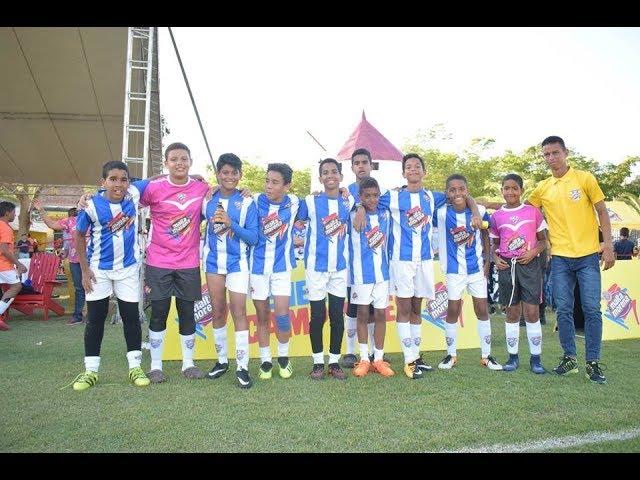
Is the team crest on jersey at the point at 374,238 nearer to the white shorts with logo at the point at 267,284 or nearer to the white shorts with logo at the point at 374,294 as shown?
the white shorts with logo at the point at 374,294

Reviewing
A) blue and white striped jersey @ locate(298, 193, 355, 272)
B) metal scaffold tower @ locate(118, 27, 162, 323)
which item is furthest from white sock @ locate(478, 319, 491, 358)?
metal scaffold tower @ locate(118, 27, 162, 323)

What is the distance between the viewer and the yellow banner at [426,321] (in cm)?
560

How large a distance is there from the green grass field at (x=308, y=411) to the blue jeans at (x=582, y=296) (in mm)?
359

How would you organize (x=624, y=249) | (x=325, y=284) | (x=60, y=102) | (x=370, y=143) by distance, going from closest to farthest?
1. (x=325, y=284)
2. (x=60, y=102)
3. (x=624, y=249)
4. (x=370, y=143)

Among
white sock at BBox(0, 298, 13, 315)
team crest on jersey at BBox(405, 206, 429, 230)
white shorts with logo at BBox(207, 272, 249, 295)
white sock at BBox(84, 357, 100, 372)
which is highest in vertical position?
team crest on jersey at BBox(405, 206, 429, 230)

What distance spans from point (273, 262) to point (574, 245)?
2.92m

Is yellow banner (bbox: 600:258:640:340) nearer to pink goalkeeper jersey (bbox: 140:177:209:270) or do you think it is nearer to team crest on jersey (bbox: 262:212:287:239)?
team crest on jersey (bbox: 262:212:287:239)

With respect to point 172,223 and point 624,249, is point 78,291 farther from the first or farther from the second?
point 624,249

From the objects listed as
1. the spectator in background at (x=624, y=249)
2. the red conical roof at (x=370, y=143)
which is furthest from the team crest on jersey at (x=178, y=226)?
the red conical roof at (x=370, y=143)

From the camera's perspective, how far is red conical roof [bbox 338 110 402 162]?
3269cm

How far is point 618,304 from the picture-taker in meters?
7.11

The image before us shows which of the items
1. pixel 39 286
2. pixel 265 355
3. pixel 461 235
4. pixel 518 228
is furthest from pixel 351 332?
pixel 39 286

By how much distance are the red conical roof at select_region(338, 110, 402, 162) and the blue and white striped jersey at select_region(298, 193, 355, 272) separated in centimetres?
2807

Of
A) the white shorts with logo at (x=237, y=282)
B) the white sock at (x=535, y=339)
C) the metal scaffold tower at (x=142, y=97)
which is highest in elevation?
the metal scaffold tower at (x=142, y=97)
